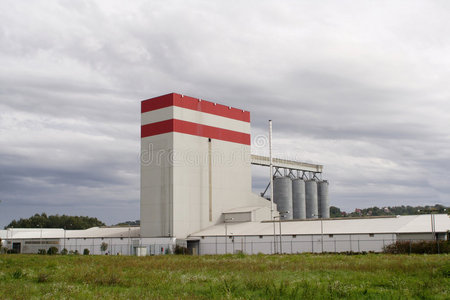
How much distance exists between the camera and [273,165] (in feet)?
312

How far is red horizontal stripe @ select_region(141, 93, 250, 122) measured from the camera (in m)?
78.0

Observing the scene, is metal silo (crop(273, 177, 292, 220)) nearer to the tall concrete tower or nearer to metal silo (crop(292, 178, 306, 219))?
metal silo (crop(292, 178, 306, 219))

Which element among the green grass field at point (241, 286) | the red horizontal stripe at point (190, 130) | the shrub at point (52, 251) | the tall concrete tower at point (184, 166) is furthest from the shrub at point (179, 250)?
the green grass field at point (241, 286)

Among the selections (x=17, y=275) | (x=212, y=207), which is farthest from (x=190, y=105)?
(x=17, y=275)

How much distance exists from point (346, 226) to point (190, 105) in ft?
101

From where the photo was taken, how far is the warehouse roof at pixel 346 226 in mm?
63281

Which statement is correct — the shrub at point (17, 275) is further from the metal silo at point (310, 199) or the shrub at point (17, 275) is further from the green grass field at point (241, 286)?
the metal silo at point (310, 199)

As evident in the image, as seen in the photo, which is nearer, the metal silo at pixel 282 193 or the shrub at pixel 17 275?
the shrub at pixel 17 275

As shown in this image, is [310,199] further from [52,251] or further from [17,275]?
[17,275]

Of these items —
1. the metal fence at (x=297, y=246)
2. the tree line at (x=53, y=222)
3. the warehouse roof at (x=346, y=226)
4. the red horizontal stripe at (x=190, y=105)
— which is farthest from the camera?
the tree line at (x=53, y=222)

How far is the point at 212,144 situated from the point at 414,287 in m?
61.9

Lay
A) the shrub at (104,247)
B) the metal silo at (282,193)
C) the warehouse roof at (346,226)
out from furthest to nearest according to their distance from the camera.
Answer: the metal silo at (282,193), the shrub at (104,247), the warehouse roof at (346,226)

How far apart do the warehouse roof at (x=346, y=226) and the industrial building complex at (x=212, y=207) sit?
0.13 meters

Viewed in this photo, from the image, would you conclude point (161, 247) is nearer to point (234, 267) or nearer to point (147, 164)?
point (147, 164)
